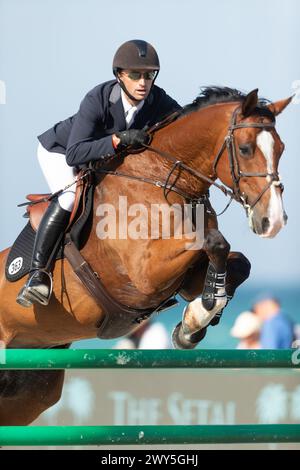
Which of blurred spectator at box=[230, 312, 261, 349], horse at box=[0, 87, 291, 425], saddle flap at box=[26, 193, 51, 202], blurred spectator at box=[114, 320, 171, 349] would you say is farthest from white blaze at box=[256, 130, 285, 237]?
blurred spectator at box=[114, 320, 171, 349]

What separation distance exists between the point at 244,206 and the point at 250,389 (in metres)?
3.08

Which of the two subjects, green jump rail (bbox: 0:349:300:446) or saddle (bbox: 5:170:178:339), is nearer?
green jump rail (bbox: 0:349:300:446)

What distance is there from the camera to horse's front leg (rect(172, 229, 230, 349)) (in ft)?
13.6

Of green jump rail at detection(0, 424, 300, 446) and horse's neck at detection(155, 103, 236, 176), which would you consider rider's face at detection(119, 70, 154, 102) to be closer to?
horse's neck at detection(155, 103, 236, 176)

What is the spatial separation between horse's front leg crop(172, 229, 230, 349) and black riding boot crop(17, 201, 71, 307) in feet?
2.41

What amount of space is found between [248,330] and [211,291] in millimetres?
3735

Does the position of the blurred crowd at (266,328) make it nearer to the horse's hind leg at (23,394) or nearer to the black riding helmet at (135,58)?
the horse's hind leg at (23,394)

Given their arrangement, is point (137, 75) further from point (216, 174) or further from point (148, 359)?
point (148, 359)

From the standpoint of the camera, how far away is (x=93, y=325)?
4.61 m

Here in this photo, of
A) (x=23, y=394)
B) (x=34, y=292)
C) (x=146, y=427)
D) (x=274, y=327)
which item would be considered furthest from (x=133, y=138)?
(x=274, y=327)

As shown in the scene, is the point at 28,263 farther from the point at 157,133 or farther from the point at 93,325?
the point at 157,133

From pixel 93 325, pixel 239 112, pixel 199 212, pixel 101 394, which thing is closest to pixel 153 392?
pixel 101 394

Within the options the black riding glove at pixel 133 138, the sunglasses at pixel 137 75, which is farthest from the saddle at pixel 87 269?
the sunglasses at pixel 137 75

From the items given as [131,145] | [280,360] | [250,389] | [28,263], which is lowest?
[250,389]
